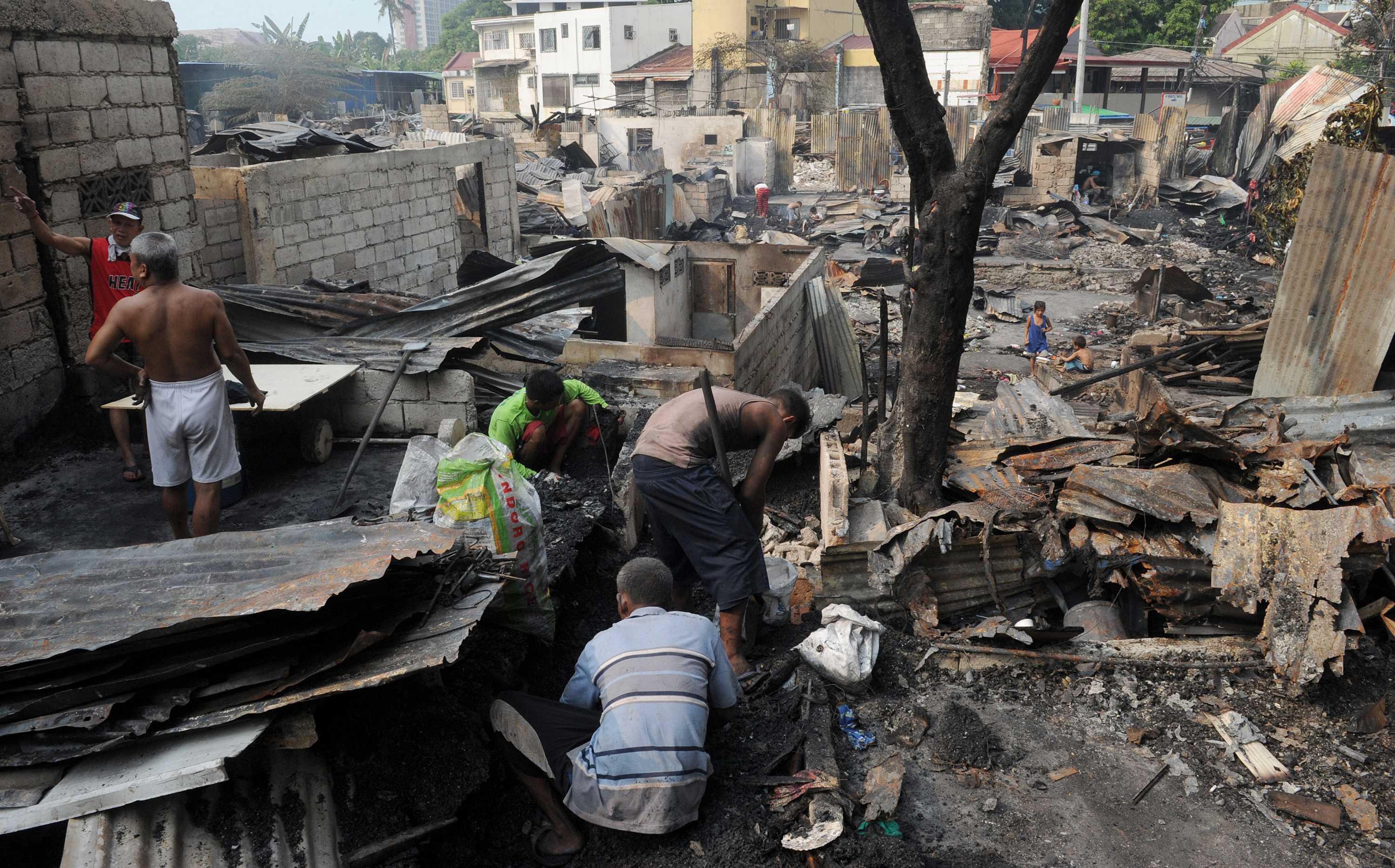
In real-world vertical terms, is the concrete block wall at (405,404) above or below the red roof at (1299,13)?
below

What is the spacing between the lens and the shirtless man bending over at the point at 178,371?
417 cm

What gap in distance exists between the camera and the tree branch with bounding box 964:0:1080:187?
4652 millimetres

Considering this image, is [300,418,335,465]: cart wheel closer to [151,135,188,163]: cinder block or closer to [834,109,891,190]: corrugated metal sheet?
[151,135,188,163]: cinder block

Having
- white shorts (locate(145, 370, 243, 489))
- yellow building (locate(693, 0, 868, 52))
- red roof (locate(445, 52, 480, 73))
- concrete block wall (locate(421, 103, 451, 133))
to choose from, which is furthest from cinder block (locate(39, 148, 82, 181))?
red roof (locate(445, 52, 480, 73))

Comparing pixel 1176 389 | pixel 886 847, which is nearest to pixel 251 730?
pixel 886 847

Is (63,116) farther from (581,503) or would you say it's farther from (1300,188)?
(1300,188)

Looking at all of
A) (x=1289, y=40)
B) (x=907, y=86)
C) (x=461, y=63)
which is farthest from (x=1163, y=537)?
(x=461, y=63)

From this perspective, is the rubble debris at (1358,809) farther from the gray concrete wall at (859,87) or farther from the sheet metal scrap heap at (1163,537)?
the gray concrete wall at (859,87)

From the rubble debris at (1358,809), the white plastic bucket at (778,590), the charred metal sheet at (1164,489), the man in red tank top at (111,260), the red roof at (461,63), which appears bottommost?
the rubble debris at (1358,809)

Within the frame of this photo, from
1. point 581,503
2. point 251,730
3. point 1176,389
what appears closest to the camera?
point 251,730

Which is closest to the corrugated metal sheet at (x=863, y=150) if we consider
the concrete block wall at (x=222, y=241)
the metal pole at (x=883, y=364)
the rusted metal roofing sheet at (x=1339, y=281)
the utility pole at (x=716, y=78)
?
the utility pole at (x=716, y=78)

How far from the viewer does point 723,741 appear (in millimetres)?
3592

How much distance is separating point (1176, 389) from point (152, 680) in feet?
25.1

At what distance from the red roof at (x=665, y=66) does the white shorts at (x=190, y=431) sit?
35823 mm
